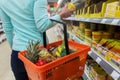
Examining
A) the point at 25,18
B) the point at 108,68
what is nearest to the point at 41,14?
the point at 25,18

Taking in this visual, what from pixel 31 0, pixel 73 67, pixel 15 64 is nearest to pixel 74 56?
pixel 73 67

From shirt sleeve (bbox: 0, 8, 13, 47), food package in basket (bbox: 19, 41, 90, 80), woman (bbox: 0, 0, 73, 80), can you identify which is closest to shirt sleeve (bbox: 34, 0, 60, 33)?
woman (bbox: 0, 0, 73, 80)

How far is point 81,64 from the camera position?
1.14 metres

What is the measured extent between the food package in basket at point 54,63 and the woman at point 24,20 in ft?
0.95

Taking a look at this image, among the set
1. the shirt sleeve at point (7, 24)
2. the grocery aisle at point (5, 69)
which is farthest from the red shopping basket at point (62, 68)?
the grocery aisle at point (5, 69)

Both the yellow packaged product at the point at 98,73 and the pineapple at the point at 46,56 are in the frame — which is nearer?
the pineapple at the point at 46,56

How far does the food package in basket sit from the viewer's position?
0.95 metres

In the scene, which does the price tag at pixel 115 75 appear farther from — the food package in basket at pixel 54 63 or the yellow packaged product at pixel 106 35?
the yellow packaged product at pixel 106 35

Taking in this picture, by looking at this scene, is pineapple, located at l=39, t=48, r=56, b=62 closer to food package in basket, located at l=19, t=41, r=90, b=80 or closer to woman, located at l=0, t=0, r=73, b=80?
food package in basket, located at l=19, t=41, r=90, b=80

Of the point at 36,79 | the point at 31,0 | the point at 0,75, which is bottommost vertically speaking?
the point at 0,75

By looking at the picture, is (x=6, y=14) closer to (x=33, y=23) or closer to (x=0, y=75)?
(x=33, y=23)

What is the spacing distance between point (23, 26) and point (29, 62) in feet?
1.93

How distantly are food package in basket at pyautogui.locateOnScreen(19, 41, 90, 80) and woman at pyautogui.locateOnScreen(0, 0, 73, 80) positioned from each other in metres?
0.29

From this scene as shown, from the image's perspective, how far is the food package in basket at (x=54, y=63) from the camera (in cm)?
95
